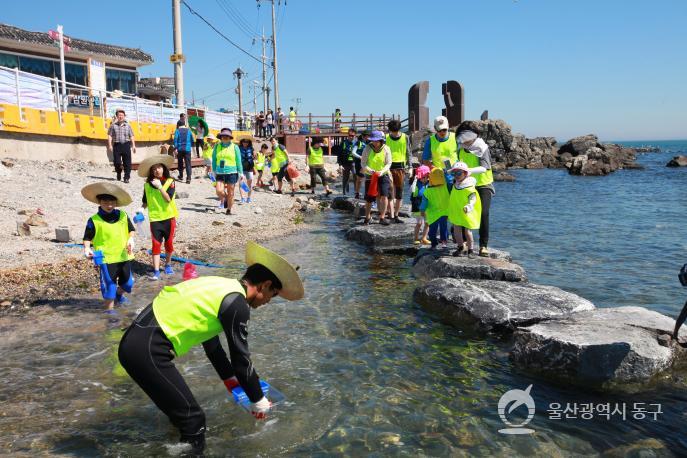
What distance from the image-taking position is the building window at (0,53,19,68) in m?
25.4

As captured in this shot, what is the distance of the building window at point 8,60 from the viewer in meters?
25.4

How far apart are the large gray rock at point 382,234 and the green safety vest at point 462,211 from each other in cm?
307

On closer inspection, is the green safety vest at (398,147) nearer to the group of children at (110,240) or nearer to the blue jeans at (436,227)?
the blue jeans at (436,227)

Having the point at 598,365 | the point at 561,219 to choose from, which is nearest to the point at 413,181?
the point at 598,365

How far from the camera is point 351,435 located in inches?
152

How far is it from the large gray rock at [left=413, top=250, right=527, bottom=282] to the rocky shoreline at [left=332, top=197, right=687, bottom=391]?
0.01 m

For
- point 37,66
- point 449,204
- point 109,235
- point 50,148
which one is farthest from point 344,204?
point 37,66

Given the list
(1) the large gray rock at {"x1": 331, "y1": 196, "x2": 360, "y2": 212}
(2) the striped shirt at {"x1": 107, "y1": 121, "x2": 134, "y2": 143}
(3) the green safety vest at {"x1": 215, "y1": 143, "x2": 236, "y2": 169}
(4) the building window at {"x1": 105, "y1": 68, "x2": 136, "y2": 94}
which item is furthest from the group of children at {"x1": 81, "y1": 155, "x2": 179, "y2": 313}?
(4) the building window at {"x1": 105, "y1": 68, "x2": 136, "y2": 94}

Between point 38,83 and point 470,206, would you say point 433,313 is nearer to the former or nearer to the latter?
point 470,206

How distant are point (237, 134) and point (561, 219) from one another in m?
18.0

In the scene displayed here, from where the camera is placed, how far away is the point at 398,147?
35.3 ft

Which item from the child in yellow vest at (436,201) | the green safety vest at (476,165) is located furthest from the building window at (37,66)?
the green safety vest at (476,165)

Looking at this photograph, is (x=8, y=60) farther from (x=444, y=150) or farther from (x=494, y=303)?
(x=494, y=303)

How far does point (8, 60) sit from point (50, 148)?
14293mm
